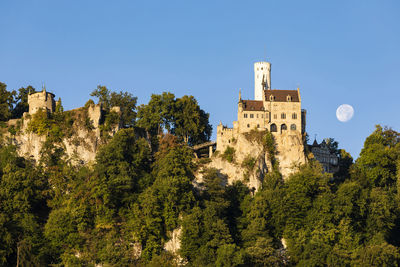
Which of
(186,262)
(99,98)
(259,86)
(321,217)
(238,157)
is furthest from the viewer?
(259,86)

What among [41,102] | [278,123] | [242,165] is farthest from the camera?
[278,123]

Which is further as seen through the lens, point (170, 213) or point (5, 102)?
point (5, 102)

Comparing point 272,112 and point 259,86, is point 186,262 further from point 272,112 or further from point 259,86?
point 259,86

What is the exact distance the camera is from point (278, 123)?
298 ft

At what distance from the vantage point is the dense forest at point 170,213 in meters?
74.3

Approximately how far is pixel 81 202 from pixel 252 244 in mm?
17758

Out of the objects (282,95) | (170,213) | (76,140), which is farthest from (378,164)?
(76,140)

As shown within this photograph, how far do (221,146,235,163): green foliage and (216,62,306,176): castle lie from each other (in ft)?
2.21

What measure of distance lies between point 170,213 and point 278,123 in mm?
21055

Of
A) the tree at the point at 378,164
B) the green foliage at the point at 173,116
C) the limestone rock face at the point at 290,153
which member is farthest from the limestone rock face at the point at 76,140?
the tree at the point at 378,164

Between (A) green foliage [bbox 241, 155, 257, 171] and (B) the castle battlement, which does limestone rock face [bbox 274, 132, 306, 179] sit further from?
(B) the castle battlement

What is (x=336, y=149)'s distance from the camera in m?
104

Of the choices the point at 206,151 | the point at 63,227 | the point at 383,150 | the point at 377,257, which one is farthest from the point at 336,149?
the point at 63,227

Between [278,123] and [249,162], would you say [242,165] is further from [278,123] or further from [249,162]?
[278,123]
